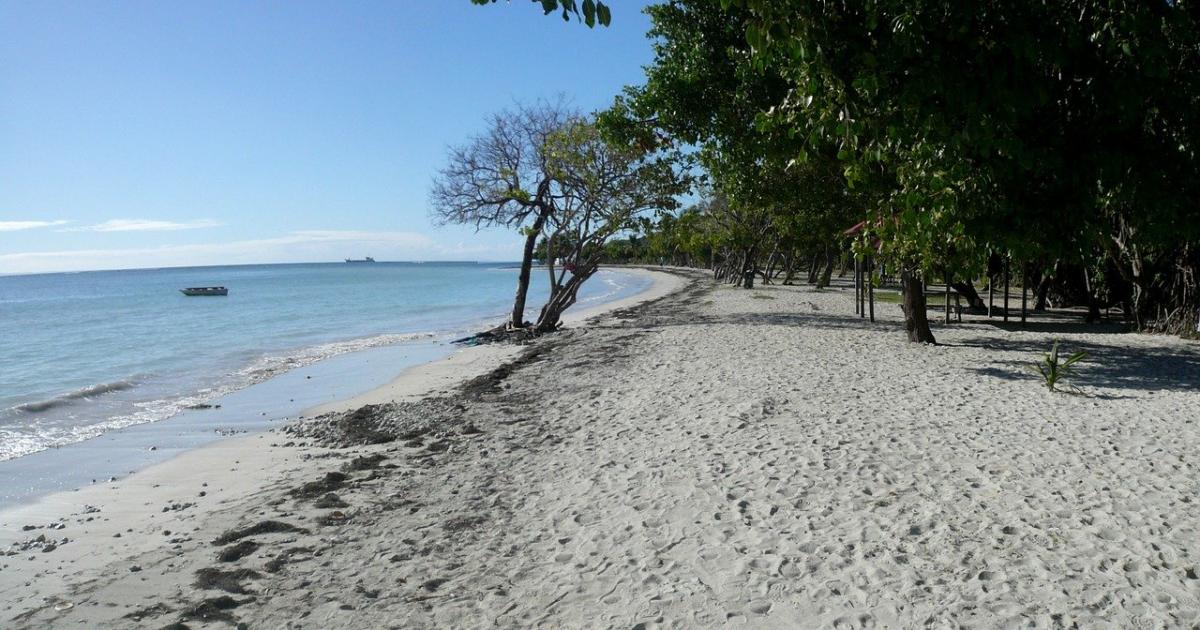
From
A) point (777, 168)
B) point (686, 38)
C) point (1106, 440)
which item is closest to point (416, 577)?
point (1106, 440)

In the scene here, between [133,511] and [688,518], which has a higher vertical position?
[688,518]

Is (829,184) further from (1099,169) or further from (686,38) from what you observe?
(1099,169)

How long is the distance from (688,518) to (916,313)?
419 inches

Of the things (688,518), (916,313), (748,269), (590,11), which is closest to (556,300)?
(916,313)

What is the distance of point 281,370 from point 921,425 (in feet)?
46.2

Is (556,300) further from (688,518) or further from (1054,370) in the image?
(688,518)

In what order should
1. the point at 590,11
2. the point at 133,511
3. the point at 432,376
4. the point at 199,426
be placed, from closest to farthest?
the point at 590,11, the point at 133,511, the point at 199,426, the point at 432,376

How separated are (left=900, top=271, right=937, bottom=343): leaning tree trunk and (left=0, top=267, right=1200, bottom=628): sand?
3953 millimetres

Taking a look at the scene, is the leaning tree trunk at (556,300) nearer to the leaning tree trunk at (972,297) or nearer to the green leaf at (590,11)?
the leaning tree trunk at (972,297)

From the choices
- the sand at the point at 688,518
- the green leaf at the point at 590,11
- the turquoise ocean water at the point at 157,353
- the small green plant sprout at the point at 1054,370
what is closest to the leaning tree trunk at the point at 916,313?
the small green plant sprout at the point at 1054,370

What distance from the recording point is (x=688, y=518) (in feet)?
18.0

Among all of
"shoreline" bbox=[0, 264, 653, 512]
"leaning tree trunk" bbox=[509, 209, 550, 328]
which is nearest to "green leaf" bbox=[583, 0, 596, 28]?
"shoreline" bbox=[0, 264, 653, 512]

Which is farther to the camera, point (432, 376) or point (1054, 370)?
point (432, 376)

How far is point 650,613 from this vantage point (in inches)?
162
